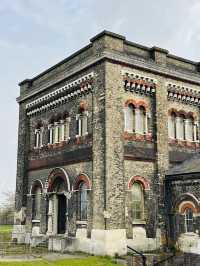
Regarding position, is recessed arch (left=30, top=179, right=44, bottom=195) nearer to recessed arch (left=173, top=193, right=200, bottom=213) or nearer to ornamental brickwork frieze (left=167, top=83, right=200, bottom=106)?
recessed arch (left=173, top=193, right=200, bottom=213)

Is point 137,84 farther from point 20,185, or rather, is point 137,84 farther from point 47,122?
point 20,185

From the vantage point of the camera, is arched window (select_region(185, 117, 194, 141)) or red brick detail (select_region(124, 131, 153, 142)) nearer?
red brick detail (select_region(124, 131, 153, 142))

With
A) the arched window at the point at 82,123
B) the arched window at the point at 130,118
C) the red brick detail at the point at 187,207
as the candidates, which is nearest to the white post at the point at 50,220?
the arched window at the point at 82,123

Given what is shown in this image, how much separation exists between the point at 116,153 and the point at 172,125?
16.1ft

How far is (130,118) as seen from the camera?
20203 mm

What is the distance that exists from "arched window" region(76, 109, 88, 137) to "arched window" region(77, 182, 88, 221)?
2.68 m

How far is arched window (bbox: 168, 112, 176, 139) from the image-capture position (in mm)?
21703

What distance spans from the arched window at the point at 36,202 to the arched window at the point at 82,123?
530 centimetres

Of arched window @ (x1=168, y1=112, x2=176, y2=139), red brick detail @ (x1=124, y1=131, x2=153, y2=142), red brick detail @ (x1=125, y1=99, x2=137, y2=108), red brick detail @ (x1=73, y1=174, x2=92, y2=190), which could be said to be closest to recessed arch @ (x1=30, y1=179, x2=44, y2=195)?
red brick detail @ (x1=73, y1=174, x2=92, y2=190)

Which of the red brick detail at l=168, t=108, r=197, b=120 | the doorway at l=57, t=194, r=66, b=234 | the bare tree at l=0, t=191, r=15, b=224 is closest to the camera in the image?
the red brick detail at l=168, t=108, r=197, b=120

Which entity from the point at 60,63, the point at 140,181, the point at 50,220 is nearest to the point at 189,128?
the point at 140,181

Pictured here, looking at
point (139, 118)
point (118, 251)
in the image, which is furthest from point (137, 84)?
point (118, 251)

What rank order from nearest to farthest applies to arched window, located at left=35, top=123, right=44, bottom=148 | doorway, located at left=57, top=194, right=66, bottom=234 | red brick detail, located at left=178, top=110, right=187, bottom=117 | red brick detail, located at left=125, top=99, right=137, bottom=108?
red brick detail, located at left=125, top=99, right=137, bottom=108 < doorway, located at left=57, top=194, right=66, bottom=234 < red brick detail, located at left=178, top=110, right=187, bottom=117 < arched window, located at left=35, top=123, right=44, bottom=148

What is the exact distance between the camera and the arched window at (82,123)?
66.9 feet
